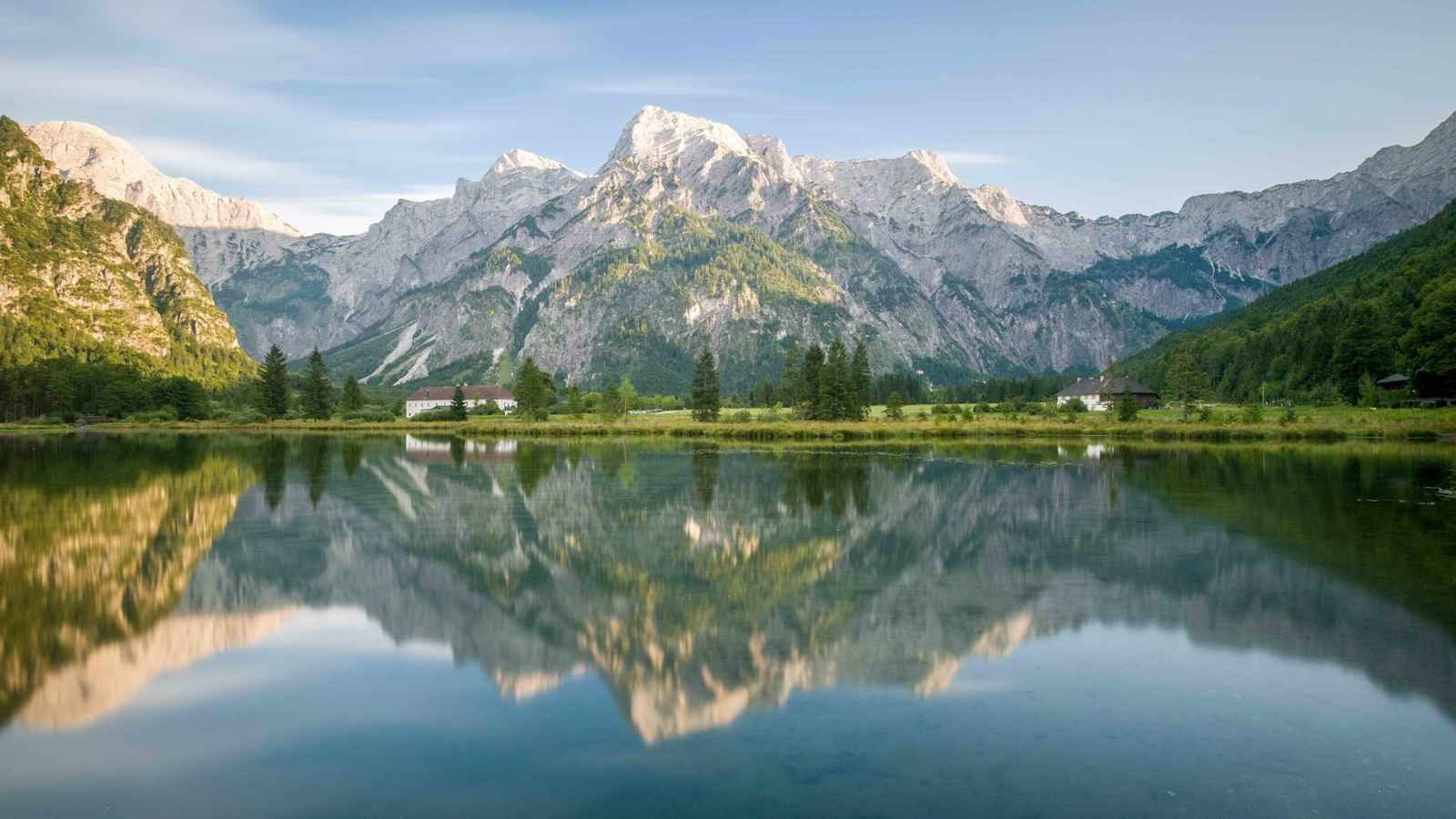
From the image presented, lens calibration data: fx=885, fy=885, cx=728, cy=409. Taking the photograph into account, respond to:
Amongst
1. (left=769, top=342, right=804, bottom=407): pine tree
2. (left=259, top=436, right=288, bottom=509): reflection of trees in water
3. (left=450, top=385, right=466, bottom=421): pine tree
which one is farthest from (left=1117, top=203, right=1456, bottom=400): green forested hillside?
(left=450, top=385, right=466, bottom=421): pine tree

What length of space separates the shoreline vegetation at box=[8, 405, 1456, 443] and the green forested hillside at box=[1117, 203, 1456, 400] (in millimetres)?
7824

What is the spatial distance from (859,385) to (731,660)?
9860 cm

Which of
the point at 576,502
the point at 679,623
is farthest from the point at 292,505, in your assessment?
the point at 679,623

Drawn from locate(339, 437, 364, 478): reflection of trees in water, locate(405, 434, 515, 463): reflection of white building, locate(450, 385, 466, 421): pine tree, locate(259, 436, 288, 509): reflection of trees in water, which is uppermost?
locate(450, 385, 466, 421): pine tree

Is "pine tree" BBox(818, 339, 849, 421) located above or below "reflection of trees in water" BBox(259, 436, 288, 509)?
above

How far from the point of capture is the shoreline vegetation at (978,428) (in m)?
78.4

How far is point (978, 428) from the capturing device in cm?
9388

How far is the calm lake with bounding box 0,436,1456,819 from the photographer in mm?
11320

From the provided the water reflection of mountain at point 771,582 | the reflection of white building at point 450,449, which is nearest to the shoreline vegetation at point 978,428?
the reflection of white building at point 450,449

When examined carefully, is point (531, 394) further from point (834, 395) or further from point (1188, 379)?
point (1188, 379)

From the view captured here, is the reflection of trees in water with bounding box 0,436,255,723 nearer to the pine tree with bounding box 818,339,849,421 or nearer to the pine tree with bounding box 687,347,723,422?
the pine tree with bounding box 687,347,723,422

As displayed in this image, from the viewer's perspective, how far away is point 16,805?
35.0 feet

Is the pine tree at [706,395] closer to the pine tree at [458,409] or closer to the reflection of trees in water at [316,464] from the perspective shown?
the pine tree at [458,409]

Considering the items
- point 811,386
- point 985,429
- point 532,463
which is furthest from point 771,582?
point 811,386
